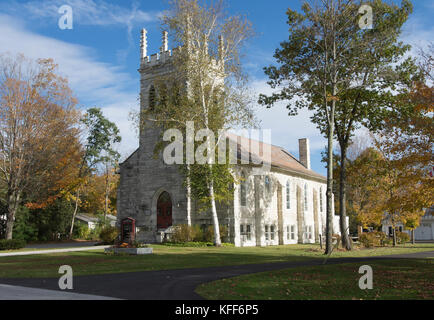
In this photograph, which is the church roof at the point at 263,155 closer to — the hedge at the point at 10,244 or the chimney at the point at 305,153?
the chimney at the point at 305,153

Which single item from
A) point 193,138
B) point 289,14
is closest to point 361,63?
point 289,14

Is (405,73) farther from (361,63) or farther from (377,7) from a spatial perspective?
(377,7)

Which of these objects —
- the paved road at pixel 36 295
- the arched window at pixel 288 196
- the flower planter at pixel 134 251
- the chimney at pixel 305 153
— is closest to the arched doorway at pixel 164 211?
the flower planter at pixel 134 251

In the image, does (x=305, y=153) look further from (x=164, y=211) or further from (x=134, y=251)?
(x=134, y=251)

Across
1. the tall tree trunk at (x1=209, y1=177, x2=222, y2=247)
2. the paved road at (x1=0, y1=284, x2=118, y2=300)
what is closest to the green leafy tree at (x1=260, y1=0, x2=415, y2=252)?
the tall tree trunk at (x1=209, y1=177, x2=222, y2=247)

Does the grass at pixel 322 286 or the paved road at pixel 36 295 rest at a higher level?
the paved road at pixel 36 295

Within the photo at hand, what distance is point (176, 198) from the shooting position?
33.7m

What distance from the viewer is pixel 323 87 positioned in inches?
1064

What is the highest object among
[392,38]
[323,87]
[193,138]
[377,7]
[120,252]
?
[377,7]

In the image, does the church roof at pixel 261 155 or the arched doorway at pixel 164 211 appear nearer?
the arched doorway at pixel 164 211

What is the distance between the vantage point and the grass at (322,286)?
393 inches

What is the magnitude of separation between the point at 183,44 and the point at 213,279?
20.6 m

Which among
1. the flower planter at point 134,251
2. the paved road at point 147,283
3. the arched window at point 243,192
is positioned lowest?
the flower planter at point 134,251

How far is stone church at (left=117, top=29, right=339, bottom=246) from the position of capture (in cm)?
3312
